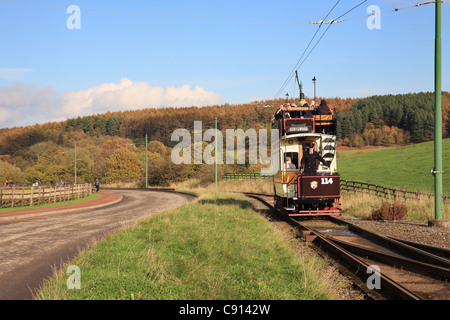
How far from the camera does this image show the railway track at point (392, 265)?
6207 millimetres

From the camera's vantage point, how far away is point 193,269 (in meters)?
7.00

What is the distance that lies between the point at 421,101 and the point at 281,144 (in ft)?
405

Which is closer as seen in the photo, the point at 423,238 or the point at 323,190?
the point at 423,238

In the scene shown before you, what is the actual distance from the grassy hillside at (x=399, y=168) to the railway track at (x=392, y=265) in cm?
2760

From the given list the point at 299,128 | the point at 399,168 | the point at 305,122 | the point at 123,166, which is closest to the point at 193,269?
the point at 299,128

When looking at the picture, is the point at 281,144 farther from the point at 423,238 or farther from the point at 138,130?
the point at 138,130

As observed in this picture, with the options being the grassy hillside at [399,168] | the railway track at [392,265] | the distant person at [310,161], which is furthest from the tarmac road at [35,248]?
the grassy hillside at [399,168]

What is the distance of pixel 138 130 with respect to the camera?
146000 millimetres

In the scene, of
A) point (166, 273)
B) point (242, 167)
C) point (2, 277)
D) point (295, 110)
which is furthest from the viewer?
point (242, 167)

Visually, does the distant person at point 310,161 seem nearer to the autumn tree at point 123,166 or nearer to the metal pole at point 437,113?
the metal pole at point 437,113

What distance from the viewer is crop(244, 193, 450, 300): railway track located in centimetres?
621

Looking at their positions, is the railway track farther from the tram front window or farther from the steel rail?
the tram front window

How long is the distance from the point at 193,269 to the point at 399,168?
51.8m
